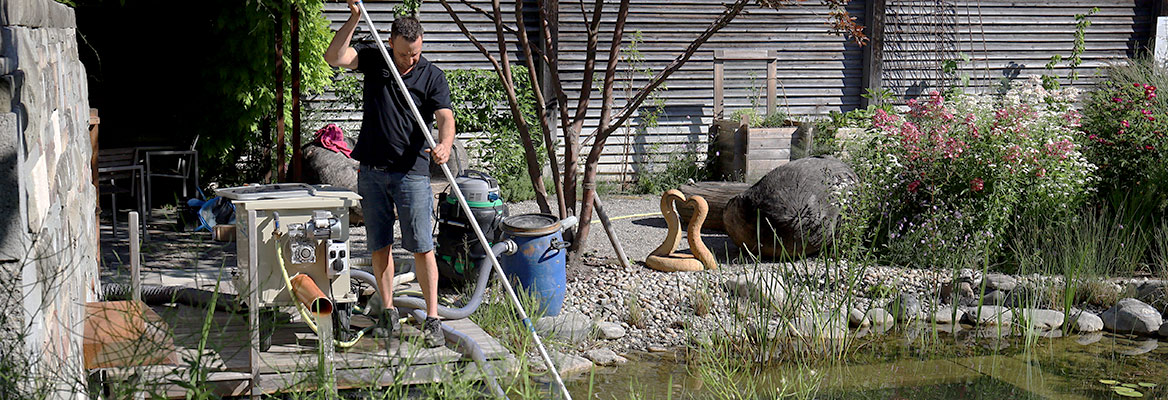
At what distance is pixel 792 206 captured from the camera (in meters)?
6.95

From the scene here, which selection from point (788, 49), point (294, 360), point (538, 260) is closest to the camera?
point (294, 360)

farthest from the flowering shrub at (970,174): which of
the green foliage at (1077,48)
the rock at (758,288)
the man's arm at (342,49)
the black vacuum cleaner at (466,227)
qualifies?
the green foliage at (1077,48)

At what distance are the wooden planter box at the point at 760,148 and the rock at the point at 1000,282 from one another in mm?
3988

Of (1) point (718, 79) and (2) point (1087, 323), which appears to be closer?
(2) point (1087, 323)

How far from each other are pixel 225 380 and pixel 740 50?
8363mm

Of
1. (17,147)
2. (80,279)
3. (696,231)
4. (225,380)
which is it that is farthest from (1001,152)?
(17,147)

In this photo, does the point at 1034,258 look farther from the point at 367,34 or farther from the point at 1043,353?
the point at 367,34

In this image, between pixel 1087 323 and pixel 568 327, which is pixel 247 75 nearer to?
pixel 568 327

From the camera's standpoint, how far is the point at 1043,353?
5.35m

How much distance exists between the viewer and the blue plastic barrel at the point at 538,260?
546cm

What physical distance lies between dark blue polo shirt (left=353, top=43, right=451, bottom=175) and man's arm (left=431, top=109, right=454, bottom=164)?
0.04 m

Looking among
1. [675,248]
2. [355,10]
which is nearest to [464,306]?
[355,10]

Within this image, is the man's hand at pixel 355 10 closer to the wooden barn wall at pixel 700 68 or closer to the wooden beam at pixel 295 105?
the wooden beam at pixel 295 105

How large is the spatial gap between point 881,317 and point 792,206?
130 cm
